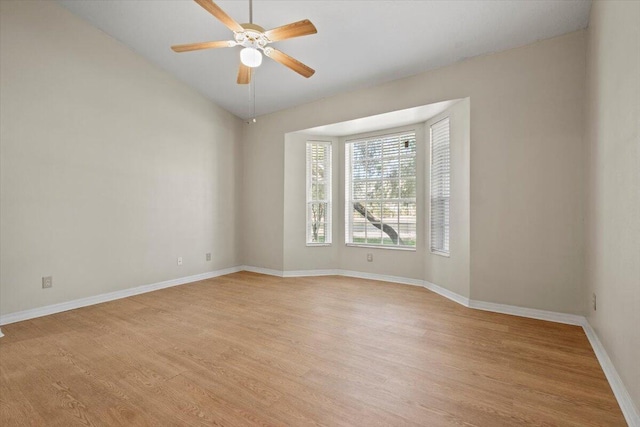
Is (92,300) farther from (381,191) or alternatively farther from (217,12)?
(381,191)

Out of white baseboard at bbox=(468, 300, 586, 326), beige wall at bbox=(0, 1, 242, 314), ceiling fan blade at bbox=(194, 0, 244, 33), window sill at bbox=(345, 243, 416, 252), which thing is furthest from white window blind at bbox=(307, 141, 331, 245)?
ceiling fan blade at bbox=(194, 0, 244, 33)

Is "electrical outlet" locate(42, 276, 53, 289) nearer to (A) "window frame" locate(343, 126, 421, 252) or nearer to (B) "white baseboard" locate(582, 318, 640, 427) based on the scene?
(A) "window frame" locate(343, 126, 421, 252)

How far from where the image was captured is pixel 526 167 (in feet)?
10.5

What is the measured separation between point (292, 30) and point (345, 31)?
117cm

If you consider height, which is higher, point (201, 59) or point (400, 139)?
point (201, 59)

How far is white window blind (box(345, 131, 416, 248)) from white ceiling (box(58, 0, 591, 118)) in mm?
1060

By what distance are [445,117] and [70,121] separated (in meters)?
4.73

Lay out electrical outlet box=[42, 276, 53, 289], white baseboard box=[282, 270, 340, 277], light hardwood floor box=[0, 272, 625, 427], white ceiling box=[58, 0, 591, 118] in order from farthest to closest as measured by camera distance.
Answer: white baseboard box=[282, 270, 340, 277]
electrical outlet box=[42, 276, 53, 289]
white ceiling box=[58, 0, 591, 118]
light hardwood floor box=[0, 272, 625, 427]

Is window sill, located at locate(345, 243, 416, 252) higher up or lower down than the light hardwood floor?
higher up

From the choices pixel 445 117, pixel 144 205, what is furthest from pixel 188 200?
pixel 445 117

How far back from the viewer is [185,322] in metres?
3.08

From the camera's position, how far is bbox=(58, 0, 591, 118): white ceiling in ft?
9.53

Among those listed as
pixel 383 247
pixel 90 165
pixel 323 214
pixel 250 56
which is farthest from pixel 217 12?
→ pixel 383 247

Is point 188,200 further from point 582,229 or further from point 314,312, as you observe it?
point 582,229
